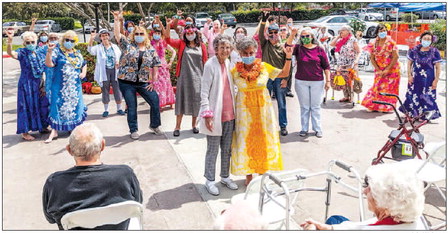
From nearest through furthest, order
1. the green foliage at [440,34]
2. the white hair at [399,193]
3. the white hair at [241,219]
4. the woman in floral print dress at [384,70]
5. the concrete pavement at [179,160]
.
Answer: the white hair at [241,219], the white hair at [399,193], the concrete pavement at [179,160], the woman in floral print dress at [384,70], the green foliage at [440,34]

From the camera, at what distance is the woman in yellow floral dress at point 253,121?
183 inches

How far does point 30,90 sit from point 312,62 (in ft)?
14.1

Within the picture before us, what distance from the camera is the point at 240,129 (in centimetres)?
473

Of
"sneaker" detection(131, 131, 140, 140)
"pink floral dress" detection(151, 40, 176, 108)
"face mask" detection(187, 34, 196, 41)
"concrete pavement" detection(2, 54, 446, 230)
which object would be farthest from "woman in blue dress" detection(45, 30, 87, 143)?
"pink floral dress" detection(151, 40, 176, 108)

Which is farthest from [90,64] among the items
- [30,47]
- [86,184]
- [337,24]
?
[337,24]

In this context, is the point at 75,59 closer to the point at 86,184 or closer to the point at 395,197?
the point at 86,184

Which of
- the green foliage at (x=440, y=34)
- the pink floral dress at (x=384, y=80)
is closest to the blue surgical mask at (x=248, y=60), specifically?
the pink floral dress at (x=384, y=80)

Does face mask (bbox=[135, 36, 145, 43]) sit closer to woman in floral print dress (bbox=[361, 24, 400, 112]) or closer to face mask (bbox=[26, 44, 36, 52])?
face mask (bbox=[26, 44, 36, 52])

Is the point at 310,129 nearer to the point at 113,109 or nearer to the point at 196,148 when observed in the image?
the point at 196,148

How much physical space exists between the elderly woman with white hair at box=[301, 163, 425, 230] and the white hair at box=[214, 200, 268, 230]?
716 mm

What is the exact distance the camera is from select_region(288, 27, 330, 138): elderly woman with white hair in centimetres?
653

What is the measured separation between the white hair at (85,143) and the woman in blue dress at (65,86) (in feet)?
12.5

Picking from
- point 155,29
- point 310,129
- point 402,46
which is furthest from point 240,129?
point 402,46

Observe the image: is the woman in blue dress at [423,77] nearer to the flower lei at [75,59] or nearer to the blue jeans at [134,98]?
the blue jeans at [134,98]
